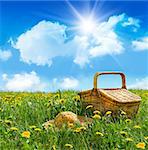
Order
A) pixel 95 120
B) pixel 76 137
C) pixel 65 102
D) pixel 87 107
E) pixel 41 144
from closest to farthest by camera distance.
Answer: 1. pixel 41 144
2. pixel 76 137
3. pixel 95 120
4. pixel 87 107
5. pixel 65 102

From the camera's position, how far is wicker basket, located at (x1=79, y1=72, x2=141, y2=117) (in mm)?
6426

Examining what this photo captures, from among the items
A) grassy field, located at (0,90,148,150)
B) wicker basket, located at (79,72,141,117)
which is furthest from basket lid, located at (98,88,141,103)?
grassy field, located at (0,90,148,150)

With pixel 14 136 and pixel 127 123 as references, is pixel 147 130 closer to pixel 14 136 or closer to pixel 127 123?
pixel 127 123

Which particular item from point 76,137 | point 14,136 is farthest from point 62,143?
point 14,136

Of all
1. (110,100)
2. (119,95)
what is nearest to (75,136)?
(110,100)

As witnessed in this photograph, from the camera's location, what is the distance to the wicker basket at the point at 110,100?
6.43m

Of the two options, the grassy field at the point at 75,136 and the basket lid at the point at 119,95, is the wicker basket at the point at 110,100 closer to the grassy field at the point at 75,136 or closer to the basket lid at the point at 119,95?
the basket lid at the point at 119,95

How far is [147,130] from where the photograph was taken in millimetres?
5551

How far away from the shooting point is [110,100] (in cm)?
645

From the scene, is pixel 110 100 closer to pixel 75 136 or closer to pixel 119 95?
pixel 119 95

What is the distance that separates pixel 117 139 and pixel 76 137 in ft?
1.67

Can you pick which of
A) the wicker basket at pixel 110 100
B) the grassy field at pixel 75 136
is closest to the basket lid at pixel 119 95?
the wicker basket at pixel 110 100

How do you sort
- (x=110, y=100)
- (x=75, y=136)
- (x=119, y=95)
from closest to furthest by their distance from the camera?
(x=75, y=136) < (x=110, y=100) < (x=119, y=95)

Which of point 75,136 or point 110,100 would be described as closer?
point 75,136
